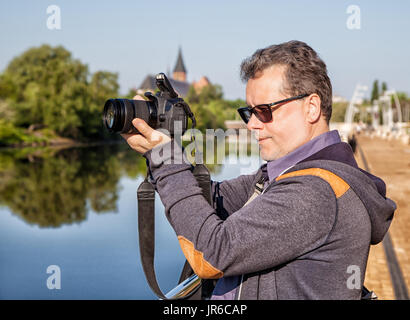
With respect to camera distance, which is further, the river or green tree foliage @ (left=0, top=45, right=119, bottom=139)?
green tree foliage @ (left=0, top=45, right=119, bottom=139)

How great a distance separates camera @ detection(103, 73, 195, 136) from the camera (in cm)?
124

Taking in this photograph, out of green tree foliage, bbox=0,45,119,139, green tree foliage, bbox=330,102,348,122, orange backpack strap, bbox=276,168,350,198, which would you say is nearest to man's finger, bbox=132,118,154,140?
orange backpack strap, bbox=276,168,350,198

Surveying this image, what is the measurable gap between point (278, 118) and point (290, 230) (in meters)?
0.37

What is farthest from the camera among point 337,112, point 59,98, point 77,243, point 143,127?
point 59,98

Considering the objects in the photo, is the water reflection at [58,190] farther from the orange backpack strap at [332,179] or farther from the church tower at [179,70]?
the church tower at [179,70]

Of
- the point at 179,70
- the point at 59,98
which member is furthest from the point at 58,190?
the point at 179,70

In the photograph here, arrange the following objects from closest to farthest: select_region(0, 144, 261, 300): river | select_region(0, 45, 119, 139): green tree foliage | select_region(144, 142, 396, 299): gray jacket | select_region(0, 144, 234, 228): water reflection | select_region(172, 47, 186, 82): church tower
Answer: select_region(144, 142, 396, 299): gray jacket
select_region(0, 144, 261, 300): river
select_region(0, 144, 234, 228): water reflection
select_region(0, 45, 119, 139): green tree foliage
select_region(172, 47, 186, 82): church tower

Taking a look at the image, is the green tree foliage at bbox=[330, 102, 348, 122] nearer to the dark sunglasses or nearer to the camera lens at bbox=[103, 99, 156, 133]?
the dark sunglasses

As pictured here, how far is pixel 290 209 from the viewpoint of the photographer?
3.57 ft

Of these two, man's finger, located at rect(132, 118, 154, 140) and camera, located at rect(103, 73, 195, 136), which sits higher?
camera, located at rect(103, 73, 195, 136)

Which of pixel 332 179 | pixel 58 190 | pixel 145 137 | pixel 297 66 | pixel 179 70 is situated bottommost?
pixel 58 190

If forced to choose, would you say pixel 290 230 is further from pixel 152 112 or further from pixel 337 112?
pixel 337 112

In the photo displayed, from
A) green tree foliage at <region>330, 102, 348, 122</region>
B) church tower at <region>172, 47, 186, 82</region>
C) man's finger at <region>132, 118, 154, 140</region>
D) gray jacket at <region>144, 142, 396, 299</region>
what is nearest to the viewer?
gray jacket at <region>144, 142, 396, 299</region>

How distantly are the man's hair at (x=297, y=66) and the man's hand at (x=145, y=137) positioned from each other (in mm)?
345
